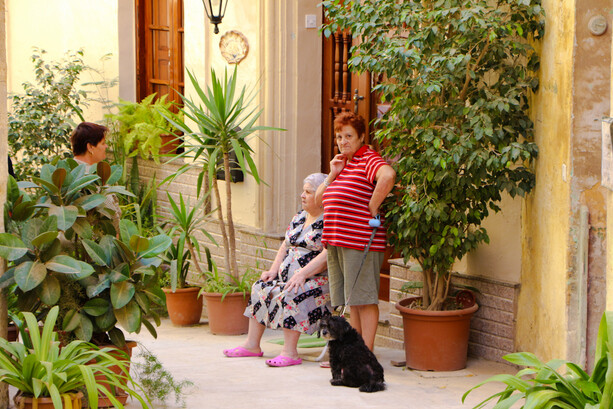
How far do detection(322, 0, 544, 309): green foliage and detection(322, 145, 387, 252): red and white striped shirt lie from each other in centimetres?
15

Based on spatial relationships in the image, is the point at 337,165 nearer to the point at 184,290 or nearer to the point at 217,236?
the point at 184,290

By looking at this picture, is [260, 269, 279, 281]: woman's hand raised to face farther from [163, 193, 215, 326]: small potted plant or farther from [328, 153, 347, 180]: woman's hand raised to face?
[163, 193, 215, 326]: small potted plant

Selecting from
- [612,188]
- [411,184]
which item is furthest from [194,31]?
[612,188]

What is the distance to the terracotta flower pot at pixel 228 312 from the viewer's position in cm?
723

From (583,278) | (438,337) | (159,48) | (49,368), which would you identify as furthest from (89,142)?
(159,48)

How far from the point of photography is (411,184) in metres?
5.90

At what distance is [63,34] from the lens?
11.0 m

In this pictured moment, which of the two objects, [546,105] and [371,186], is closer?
[546,105]

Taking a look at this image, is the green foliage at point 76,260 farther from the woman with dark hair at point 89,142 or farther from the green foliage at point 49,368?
the woman with dark hair at point 89,142

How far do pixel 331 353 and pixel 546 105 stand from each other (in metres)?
1.86

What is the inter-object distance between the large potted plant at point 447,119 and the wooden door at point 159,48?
4.01m

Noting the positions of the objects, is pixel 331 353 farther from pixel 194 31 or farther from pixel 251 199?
pixel 194 31

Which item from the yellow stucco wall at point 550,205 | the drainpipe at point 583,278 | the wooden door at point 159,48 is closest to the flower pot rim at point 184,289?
the wooden door at point 159,48

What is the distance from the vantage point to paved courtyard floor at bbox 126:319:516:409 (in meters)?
5.28
